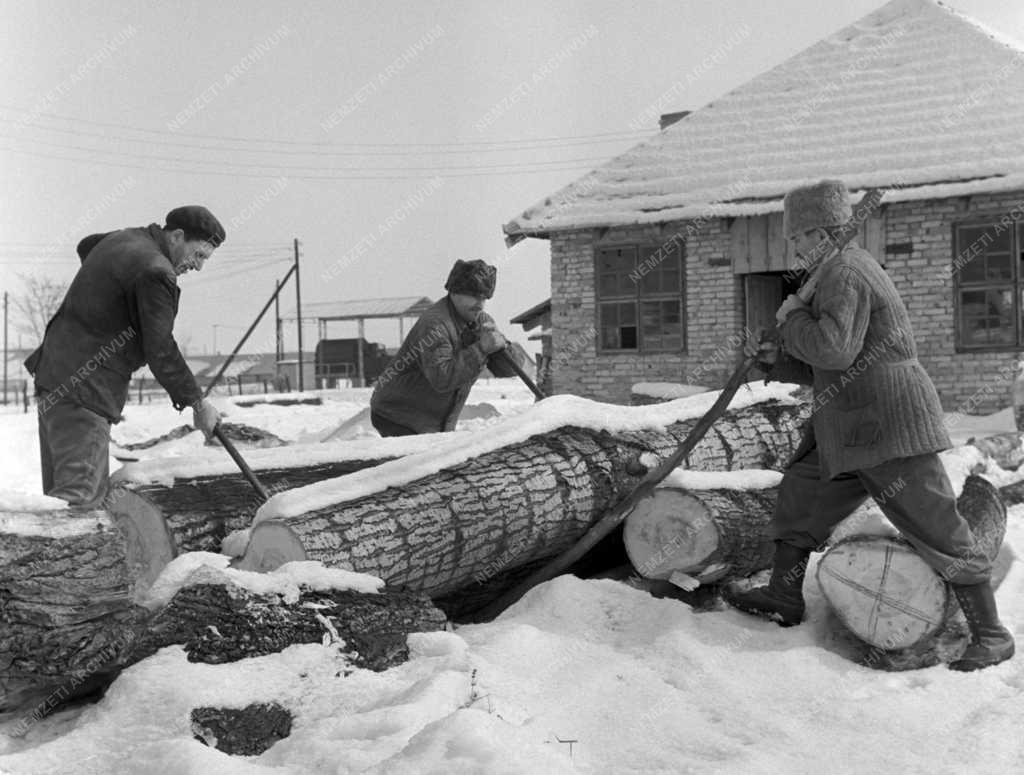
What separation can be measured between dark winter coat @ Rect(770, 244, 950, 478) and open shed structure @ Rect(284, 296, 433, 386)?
107ft

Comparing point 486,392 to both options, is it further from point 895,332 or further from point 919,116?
point 895,332

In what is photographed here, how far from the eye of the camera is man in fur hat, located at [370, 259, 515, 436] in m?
5.55

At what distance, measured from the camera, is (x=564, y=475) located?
4.48 m

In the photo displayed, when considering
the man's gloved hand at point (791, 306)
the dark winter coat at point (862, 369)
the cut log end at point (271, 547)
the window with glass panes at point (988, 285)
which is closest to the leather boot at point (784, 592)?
the dark winter coat at point (862, 369)

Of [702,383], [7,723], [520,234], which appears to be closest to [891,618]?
[7,723]

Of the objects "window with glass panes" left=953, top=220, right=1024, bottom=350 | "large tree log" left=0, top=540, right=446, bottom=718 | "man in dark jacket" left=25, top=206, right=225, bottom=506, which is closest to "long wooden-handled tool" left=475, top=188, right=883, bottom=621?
"large tree log" left=0, top=540, right=446, bottom=718

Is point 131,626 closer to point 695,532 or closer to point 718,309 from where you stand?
point 695,532

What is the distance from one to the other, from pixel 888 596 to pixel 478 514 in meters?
1.55

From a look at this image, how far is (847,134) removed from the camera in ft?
44.5

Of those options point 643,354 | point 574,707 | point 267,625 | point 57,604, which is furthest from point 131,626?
point 643,354

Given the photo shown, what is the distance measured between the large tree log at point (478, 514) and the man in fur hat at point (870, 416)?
98 centimetres

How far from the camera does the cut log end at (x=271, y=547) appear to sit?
355 cm

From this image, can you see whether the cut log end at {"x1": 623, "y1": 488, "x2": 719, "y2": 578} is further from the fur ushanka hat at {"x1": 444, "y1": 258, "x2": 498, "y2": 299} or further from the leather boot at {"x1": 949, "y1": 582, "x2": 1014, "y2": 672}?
the fur ushanka hat at {"x1": 444, "y1": 258, "x2": 498, "y2": 299}

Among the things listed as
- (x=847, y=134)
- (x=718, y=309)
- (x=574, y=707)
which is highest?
(x=847, y=134)
